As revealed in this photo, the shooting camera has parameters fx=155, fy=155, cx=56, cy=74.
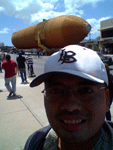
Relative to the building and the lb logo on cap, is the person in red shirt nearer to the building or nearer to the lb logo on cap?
the lb logo on cap

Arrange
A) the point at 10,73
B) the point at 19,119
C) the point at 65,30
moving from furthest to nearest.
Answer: the point at 65,30, the point at 10,73, the point at 19,119

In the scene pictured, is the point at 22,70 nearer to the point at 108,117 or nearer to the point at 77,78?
the point at 108,117

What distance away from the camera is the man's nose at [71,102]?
935 mm

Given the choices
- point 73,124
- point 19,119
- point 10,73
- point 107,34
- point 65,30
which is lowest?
point 19,119

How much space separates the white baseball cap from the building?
3825 centimetres

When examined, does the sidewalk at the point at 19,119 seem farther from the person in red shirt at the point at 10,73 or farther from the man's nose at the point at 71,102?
the man's nose at the point at 71,102

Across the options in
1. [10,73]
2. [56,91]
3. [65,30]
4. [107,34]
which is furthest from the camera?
[107,34]

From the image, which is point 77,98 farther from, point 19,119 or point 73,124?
point 19,119

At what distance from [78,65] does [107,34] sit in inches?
1599

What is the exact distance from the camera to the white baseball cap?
95cm

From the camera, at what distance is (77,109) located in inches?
36.9

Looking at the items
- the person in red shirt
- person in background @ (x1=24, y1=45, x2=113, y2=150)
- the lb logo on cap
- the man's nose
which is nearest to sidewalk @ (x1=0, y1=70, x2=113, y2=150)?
the person in red shirt

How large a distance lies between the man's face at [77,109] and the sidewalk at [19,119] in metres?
2.14

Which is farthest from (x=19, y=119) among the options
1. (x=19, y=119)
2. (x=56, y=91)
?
(x=56, y=91)
